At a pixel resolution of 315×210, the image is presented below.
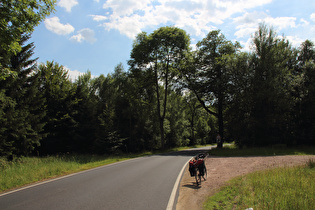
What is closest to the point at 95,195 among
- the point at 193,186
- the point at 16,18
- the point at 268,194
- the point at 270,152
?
the point at 193,186

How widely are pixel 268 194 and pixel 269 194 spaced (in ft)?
0.09

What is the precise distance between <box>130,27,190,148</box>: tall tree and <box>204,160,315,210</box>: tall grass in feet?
77.0

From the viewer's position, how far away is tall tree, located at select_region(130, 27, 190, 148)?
2866cm

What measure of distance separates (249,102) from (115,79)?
2348 cm

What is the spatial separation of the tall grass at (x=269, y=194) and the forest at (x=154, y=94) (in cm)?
1045

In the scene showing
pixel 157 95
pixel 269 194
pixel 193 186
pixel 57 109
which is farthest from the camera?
pixel 157 95

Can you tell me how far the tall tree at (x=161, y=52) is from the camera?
28656mm

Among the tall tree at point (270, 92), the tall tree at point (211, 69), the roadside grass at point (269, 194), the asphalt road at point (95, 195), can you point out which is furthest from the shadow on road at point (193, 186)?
the tall tree at point (211, 69)

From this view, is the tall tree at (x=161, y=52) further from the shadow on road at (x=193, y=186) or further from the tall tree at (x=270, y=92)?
Result: the shadow on road at (x=193, y=186)

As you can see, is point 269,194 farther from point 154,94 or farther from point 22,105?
point 154,94

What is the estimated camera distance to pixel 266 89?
68.0ft

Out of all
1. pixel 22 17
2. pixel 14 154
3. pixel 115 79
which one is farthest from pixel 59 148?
pixel 22 17

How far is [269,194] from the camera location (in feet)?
17.0

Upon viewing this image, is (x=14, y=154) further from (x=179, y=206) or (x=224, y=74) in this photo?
(x=224, y=74)
